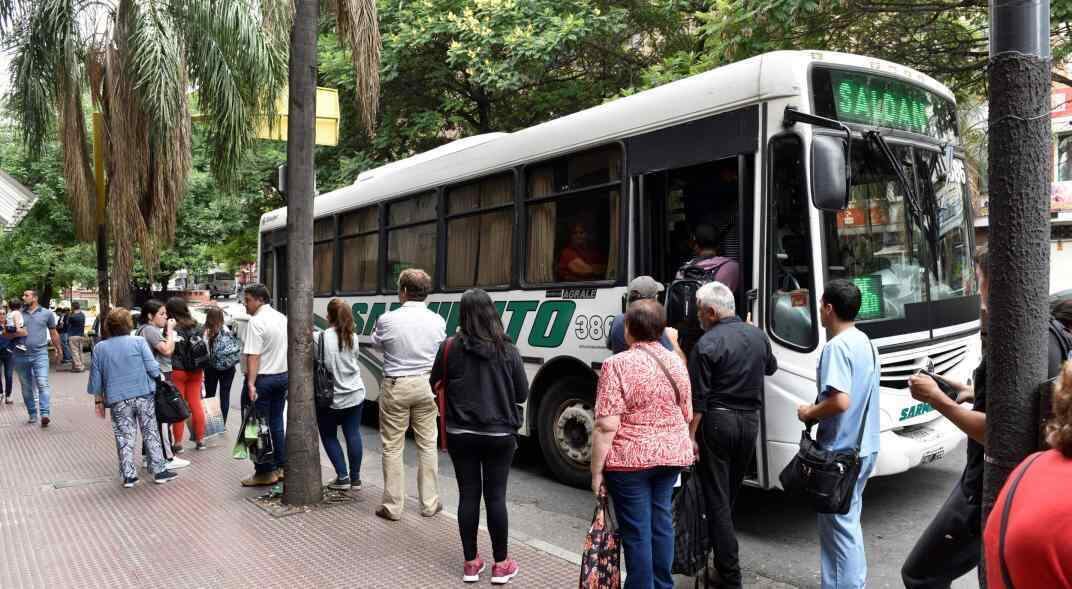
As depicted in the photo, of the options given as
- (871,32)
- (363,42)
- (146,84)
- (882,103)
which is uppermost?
(871,32)

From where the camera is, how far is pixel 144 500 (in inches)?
267

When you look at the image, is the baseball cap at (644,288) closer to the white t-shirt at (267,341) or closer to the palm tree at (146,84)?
the white t-shirt at (267,341)

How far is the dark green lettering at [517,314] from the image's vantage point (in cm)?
720

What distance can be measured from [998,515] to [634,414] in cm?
218

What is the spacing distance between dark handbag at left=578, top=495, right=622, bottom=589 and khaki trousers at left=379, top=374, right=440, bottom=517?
2.17 m

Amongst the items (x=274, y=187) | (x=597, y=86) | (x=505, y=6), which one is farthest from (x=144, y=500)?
(x=274, y=187)

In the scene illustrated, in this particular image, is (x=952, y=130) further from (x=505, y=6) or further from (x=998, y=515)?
(x=505, y=6)

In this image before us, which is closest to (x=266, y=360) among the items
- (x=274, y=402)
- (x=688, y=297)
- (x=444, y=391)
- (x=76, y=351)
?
(x=274, y=402)

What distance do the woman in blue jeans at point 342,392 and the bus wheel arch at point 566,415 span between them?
1.56 m

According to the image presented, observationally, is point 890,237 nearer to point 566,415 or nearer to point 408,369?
point 566,415

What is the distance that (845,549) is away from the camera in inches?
153

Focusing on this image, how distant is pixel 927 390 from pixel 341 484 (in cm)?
524

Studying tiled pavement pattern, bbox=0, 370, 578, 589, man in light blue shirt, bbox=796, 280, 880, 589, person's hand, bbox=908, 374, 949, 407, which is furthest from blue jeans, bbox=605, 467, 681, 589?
person's hand, bbox=908, 374, 949, 407

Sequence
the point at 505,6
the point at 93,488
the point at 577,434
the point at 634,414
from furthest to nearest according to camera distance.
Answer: the point at 505,6, the point at 93,488, the point at 577,434, the point at 634,414
